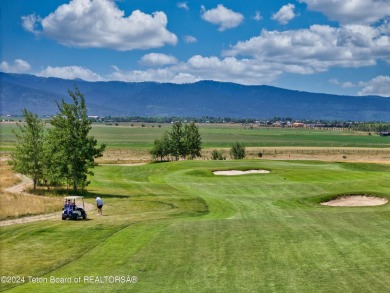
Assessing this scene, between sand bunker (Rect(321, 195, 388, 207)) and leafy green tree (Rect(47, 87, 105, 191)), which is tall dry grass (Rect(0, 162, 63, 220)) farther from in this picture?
sand bunker (Rect(321, 195, 388, 207))

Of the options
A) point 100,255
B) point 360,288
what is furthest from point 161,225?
point 360,288

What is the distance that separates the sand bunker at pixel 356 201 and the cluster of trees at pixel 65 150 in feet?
76.3

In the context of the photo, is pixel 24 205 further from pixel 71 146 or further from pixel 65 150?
pixel 71 146

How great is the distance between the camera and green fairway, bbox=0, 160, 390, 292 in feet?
63.2

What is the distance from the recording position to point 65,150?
163 feet

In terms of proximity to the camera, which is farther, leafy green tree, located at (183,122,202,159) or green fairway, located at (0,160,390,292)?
leafy green tree, located at (183,122,202,159)

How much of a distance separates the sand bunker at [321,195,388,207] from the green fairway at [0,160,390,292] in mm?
1053

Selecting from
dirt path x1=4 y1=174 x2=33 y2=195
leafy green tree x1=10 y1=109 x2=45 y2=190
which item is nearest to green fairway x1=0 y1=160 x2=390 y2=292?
leafy green tree x1=10 y1=109 x2=45 y2=190

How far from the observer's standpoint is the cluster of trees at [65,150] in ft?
163

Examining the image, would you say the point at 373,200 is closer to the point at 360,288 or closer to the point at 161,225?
the point at 161,225

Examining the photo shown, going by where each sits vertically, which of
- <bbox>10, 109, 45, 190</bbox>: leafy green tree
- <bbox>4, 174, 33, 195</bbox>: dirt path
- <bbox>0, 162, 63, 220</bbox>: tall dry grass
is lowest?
<bbox>4, 174, 33, 195</bbox>: dirt path

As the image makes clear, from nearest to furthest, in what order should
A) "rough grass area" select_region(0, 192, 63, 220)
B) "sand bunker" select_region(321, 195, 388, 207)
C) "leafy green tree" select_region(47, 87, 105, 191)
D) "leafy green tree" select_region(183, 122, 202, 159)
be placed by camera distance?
"rough grass area" select_region(0, 192, 63, 220)
"sand bunker" select_region(321, 195, 388, 207)
"leafy green tree" select_region(47, 87, 105, 191)
"leafy green tree" select_region(183, 122, 202, 159)

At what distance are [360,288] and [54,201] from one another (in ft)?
101

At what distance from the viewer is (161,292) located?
1812cm
